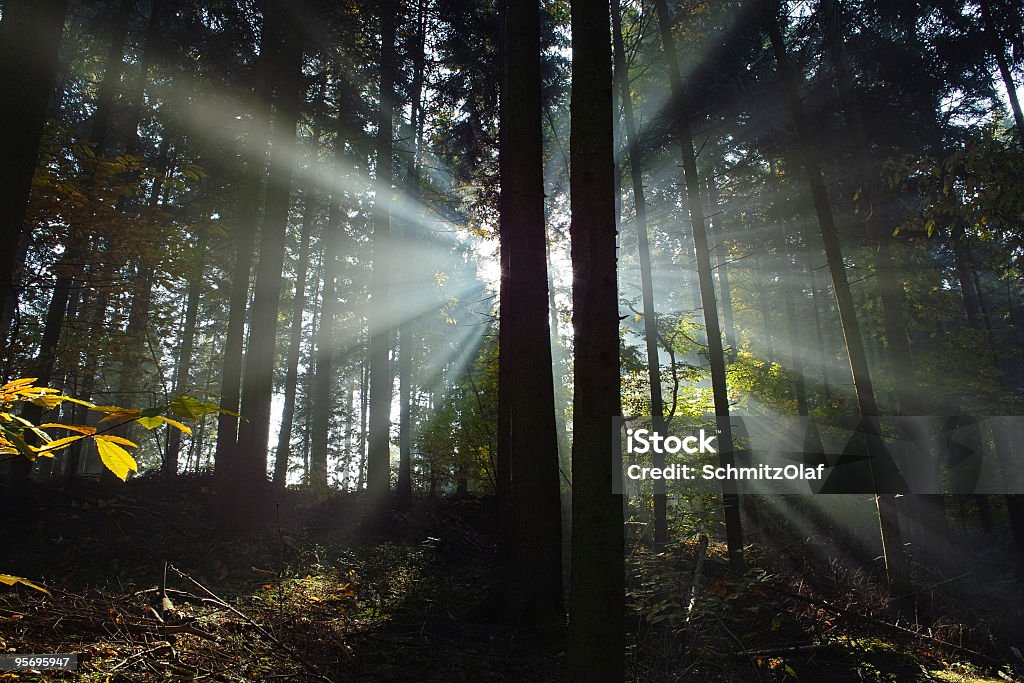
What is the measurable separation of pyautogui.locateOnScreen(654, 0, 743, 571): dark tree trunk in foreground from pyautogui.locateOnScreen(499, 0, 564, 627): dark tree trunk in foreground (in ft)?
17.4

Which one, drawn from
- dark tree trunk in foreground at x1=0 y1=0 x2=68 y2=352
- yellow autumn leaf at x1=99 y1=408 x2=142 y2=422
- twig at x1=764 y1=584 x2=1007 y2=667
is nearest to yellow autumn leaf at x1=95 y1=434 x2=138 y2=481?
yellow autumn leaf at x1=99 y1=408 x2=142 y2=422

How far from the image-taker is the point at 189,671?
3922 mm

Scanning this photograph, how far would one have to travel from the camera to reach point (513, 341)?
636 centimetres

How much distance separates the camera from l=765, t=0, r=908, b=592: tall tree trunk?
9.69 meters

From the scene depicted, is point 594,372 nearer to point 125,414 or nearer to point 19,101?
point 125,414

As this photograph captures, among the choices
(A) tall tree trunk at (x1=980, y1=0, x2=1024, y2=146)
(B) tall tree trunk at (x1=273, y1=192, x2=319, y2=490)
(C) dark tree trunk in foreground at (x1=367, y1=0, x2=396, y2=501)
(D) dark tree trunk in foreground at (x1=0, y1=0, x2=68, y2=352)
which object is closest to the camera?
(D) dark tree trunk in foreground at (x1=0, y1=0, x2=68, y2=352)

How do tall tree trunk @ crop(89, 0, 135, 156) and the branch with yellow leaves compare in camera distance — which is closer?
the branch with yellow leaves

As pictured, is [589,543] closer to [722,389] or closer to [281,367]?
[722,389]

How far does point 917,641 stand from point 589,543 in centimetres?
706

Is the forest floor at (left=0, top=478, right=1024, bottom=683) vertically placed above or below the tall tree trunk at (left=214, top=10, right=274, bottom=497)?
below

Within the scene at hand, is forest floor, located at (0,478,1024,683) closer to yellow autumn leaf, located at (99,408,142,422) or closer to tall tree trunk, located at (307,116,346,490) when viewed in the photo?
yellow autumn leaf, located at (99,408,142,422)

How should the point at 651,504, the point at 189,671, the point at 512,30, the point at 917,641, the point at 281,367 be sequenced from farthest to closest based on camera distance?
the point at 281,367 → the point at 651,504 → the point at 917,641 → the point at 512,30 → the point at 189,671

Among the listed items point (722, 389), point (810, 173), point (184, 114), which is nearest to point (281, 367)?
point (184, 114)

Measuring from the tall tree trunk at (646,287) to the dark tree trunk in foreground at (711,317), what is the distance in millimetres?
1114
